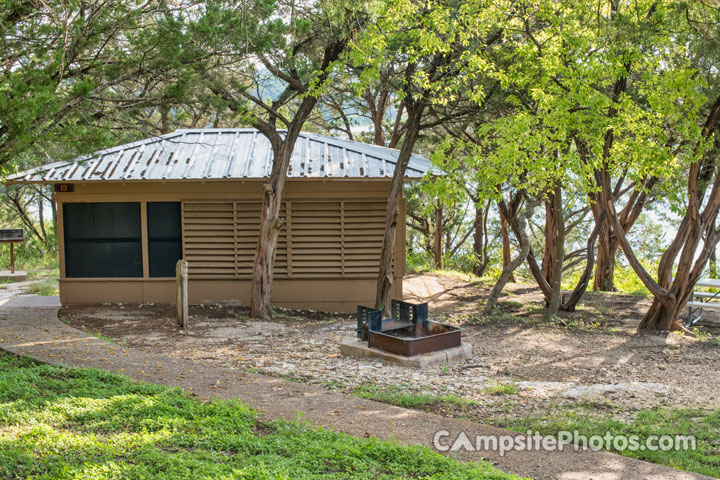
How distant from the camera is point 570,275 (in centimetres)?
2558

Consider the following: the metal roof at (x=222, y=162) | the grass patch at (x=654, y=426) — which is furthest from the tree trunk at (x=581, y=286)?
the grass patch at (x=654, y=426)

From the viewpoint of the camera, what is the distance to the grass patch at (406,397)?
6406mm

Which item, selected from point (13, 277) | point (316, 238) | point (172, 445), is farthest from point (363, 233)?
point (13, 277)

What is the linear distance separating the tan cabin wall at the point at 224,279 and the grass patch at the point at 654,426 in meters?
7.35

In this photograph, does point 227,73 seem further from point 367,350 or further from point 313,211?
point 367,350

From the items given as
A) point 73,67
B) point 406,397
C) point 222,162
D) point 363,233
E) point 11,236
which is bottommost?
point 406,397

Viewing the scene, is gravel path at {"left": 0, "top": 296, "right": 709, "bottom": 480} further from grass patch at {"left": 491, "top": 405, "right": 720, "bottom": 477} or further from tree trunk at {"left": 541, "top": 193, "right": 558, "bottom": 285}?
tree trunk at {"left": 541, "top": 193, "right": 558, "bottom": 285}

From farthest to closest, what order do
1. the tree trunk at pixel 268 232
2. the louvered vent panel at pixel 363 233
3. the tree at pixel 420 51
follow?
the louvered vent panel at pixel 363 233 < the tree trunk at pixel 268 232 < the tree at pixel 420 51

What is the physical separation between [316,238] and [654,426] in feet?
28.8

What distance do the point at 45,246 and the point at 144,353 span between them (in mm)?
17681

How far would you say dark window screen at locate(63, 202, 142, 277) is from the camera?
13.3 m

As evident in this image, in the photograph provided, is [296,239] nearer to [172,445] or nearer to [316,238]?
[316,238]

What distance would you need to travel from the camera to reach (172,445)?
4.57m

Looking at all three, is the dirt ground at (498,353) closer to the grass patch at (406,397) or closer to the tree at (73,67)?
the grass patch at (406,397)
